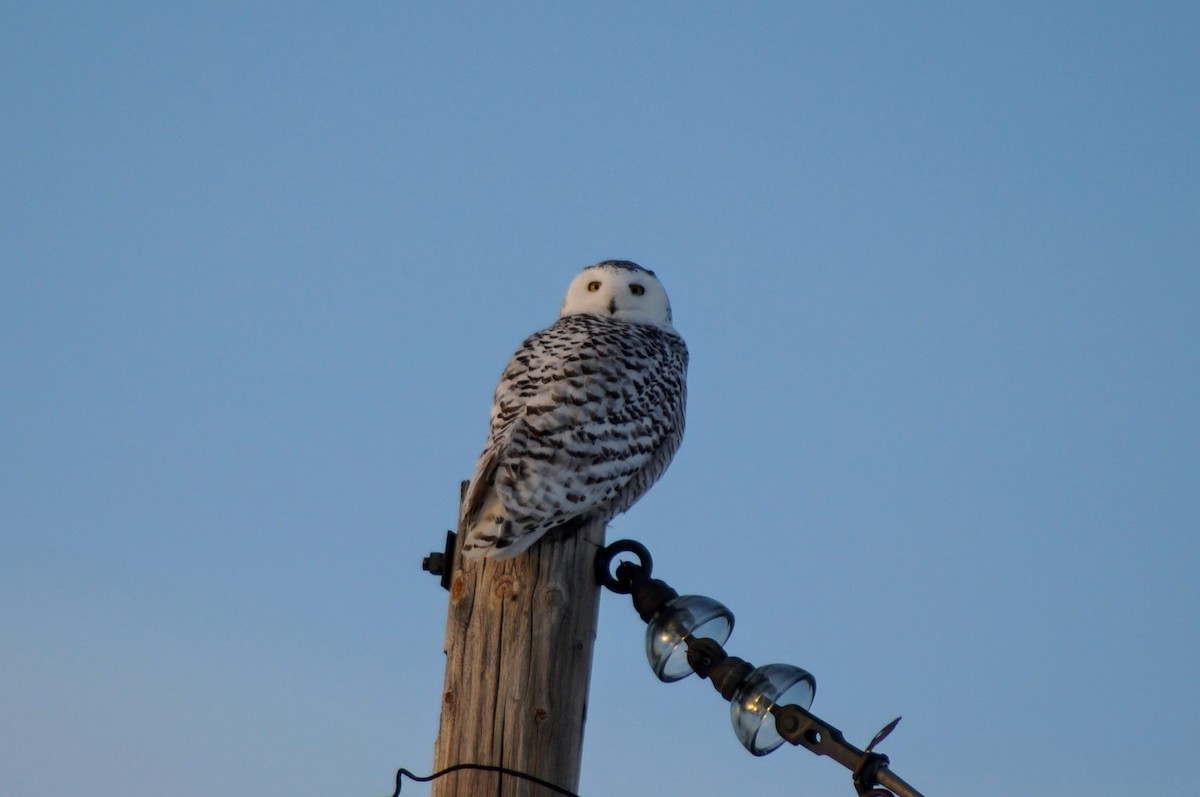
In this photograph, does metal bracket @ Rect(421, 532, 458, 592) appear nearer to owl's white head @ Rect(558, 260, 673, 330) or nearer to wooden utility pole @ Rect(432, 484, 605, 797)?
wooden utility pole @ Rect(432, 484, 605, 797)

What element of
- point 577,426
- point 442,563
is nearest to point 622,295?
point 577,426

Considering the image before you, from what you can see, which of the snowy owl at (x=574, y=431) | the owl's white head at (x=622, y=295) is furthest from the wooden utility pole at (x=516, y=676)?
the owl's white head at (x=622, y=295)

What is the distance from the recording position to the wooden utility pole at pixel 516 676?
3.54 m

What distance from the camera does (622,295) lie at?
6.72 metres

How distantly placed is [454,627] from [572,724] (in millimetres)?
426

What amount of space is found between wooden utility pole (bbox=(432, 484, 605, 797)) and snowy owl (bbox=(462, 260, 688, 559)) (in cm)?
15

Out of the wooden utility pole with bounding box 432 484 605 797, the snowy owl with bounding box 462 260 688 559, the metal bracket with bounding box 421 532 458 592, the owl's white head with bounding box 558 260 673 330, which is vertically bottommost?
the wooden utility pole with bounding box 432 484 605 797

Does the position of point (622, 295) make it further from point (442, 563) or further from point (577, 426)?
point (442, 563)

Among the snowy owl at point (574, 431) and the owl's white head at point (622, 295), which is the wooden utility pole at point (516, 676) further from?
the owl's white head at point (622, 295)

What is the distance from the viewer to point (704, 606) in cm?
386

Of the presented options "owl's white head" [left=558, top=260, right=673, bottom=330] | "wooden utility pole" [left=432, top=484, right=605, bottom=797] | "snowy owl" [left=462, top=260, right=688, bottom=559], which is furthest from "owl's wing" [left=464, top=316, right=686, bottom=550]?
"owl's white head" [left=558, top=260, right=673, bottom=330]

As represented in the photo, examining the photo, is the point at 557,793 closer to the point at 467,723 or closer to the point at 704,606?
the point at 467,723

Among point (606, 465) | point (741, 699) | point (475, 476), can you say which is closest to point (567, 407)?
point (606, 465)

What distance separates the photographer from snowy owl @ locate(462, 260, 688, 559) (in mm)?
4309
